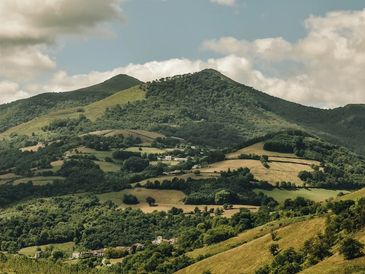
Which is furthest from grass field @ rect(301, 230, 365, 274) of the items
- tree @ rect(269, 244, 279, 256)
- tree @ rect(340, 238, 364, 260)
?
tree @ rect(269, 244, 279, 256)

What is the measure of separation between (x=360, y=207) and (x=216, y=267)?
49633 millimetres

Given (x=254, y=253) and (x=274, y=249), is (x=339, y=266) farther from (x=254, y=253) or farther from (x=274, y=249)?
(x=254, y=253)

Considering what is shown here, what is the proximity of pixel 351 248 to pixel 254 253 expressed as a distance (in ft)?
179

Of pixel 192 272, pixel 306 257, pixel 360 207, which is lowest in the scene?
pixel 192 272

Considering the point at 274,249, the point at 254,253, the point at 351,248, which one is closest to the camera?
the point at 351,248

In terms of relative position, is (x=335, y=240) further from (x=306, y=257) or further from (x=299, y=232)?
(x=299, y=232)

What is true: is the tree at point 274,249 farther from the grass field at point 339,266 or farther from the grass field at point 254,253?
the grass field at point 339,266

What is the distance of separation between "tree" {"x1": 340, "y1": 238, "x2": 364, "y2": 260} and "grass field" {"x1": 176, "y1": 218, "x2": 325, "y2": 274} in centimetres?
3563

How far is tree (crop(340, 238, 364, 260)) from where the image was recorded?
402ft

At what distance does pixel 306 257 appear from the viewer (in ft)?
479

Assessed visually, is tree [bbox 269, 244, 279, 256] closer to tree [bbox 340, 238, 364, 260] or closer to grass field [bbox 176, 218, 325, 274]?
grass field [bbox 176, 218, 325, 274]

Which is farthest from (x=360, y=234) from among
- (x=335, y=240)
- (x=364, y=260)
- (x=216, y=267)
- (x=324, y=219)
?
(x=216, y=267)

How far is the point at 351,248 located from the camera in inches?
4847

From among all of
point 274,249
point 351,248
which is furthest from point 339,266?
point 274,249
